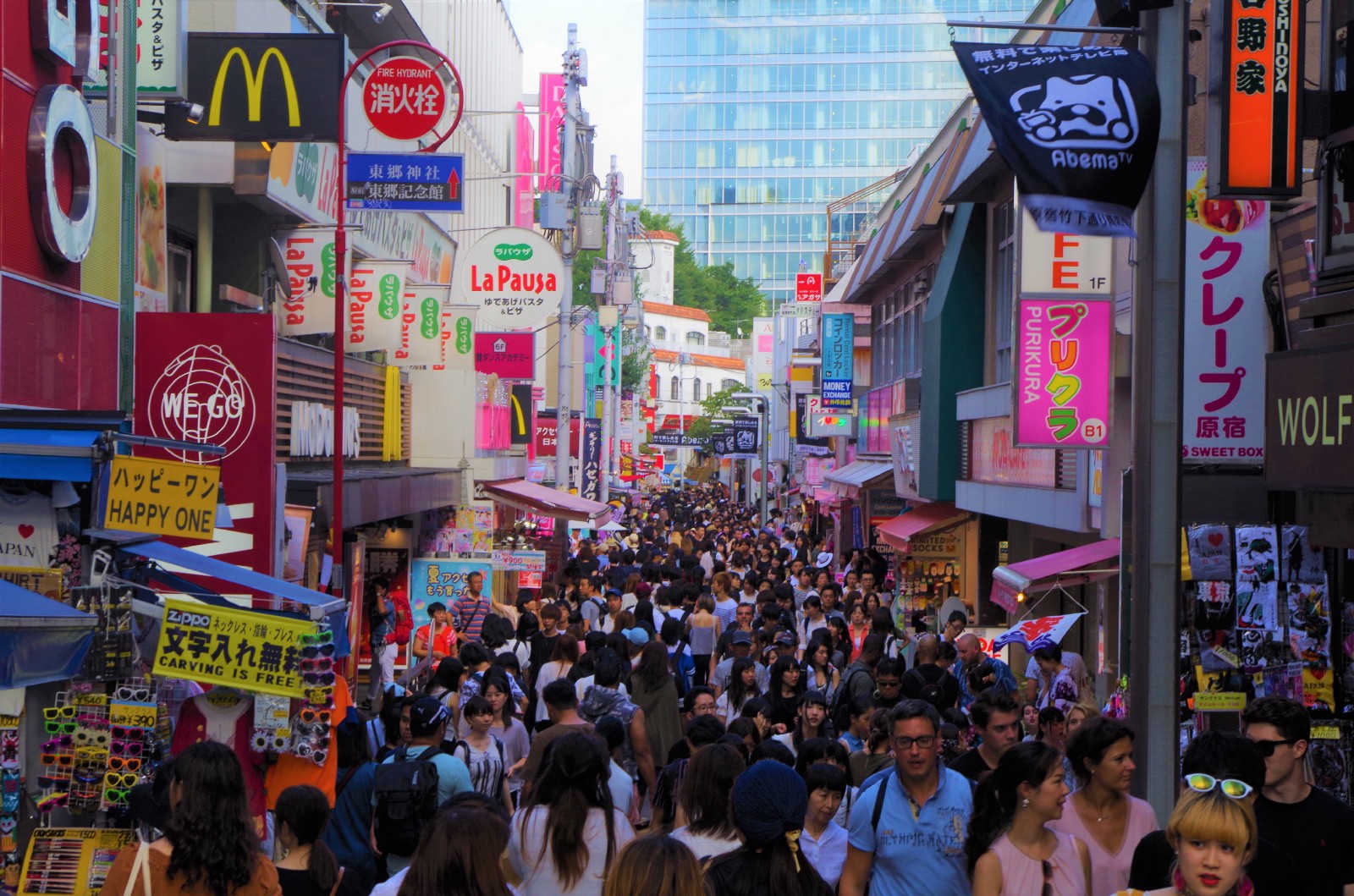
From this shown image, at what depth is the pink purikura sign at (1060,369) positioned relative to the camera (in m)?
12.7

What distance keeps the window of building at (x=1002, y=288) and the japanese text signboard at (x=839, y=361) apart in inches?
574

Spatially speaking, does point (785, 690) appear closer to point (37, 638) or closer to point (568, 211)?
point (37, 638)

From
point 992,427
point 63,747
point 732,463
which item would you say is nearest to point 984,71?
point 63,747

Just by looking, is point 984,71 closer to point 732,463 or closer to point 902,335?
point 902,335

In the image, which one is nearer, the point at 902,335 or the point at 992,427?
the point at 992,427

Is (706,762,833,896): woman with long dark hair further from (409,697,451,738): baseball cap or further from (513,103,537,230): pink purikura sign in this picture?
(513,103,537,230): pink purikura sign

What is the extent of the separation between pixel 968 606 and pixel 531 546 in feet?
30.2

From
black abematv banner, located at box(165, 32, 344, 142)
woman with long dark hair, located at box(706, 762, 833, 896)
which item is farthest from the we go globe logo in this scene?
woman with long dark hair, located at box(706, 762, 833, 896)

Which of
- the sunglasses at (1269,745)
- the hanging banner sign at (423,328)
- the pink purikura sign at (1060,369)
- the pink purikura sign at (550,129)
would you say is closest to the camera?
the sunglasses at (1269,745)

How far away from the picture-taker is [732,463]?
3812 inches

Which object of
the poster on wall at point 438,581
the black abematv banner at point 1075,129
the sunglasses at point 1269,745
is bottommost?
the poster on wall at point 438,581

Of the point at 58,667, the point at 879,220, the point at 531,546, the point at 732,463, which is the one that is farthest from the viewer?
the point at 732,463

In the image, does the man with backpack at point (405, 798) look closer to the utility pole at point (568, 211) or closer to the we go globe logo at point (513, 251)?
the we go globe logo at point (513, 251)

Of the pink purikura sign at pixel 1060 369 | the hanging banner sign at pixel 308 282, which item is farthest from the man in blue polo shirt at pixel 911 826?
the hanging banner sign at pixel 308 282
